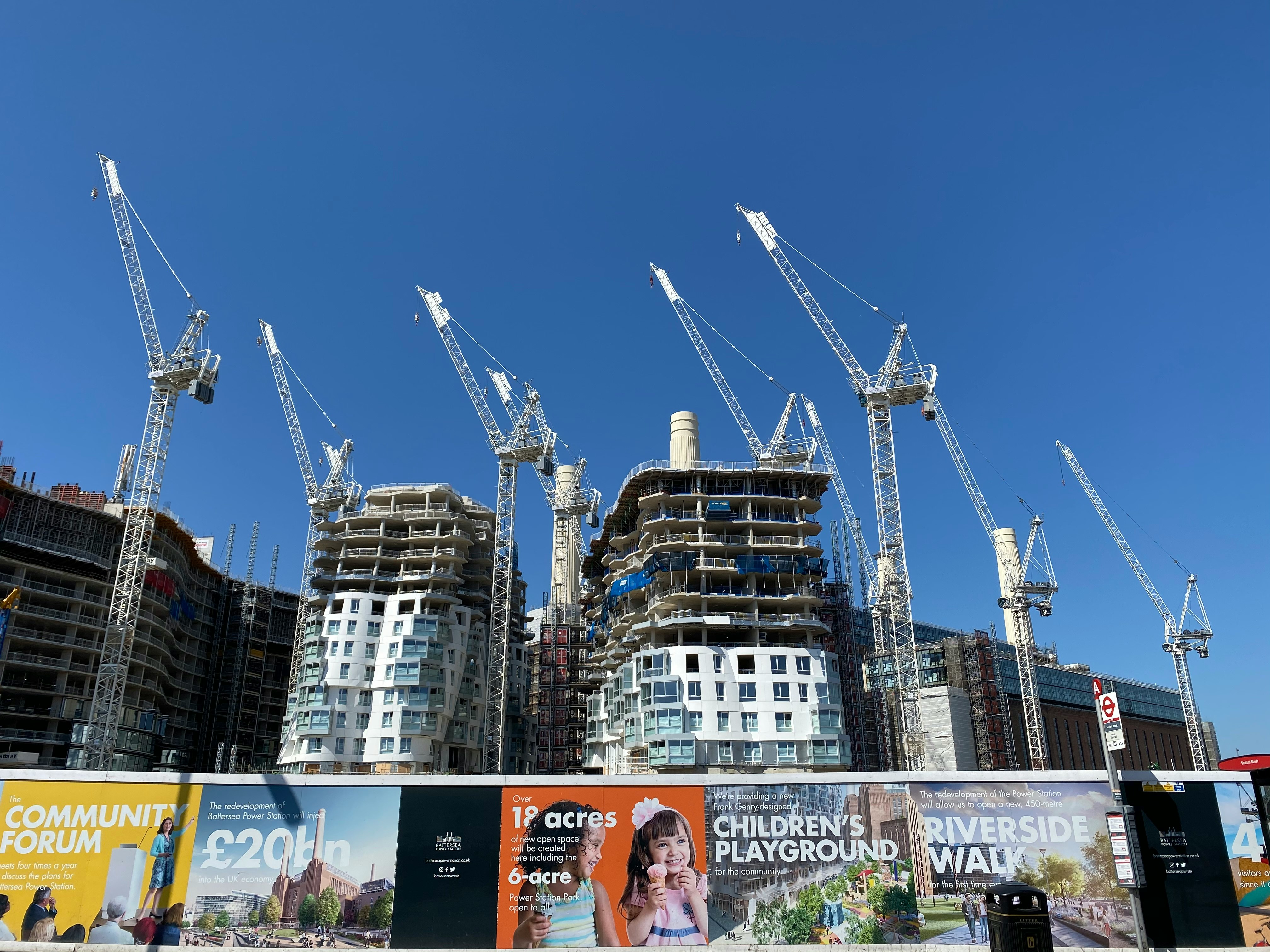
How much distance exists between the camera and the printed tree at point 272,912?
28531 millimetres

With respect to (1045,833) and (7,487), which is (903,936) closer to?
(1045,833)

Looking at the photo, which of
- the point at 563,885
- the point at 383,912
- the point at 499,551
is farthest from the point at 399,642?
the point at 563,885

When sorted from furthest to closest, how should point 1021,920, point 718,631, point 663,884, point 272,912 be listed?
point 718,631
point 272,912
point 663,884
point 1021,920

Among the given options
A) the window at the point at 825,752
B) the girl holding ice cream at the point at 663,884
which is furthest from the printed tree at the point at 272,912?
the window at the point at 825,752

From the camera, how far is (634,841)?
28.8m

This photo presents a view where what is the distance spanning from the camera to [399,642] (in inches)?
3991

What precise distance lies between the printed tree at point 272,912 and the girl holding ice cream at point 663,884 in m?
11.2

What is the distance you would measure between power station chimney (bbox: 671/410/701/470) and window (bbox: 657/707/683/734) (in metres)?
28.1

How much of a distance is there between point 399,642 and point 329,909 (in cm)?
7491

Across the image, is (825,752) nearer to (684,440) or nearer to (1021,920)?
(684,440)

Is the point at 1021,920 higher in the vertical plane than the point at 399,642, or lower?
lower

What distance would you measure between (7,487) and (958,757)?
126301 millimetres

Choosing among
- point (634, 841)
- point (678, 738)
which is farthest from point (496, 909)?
point (678, 738)

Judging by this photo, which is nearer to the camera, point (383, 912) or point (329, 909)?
point (383, 912)
